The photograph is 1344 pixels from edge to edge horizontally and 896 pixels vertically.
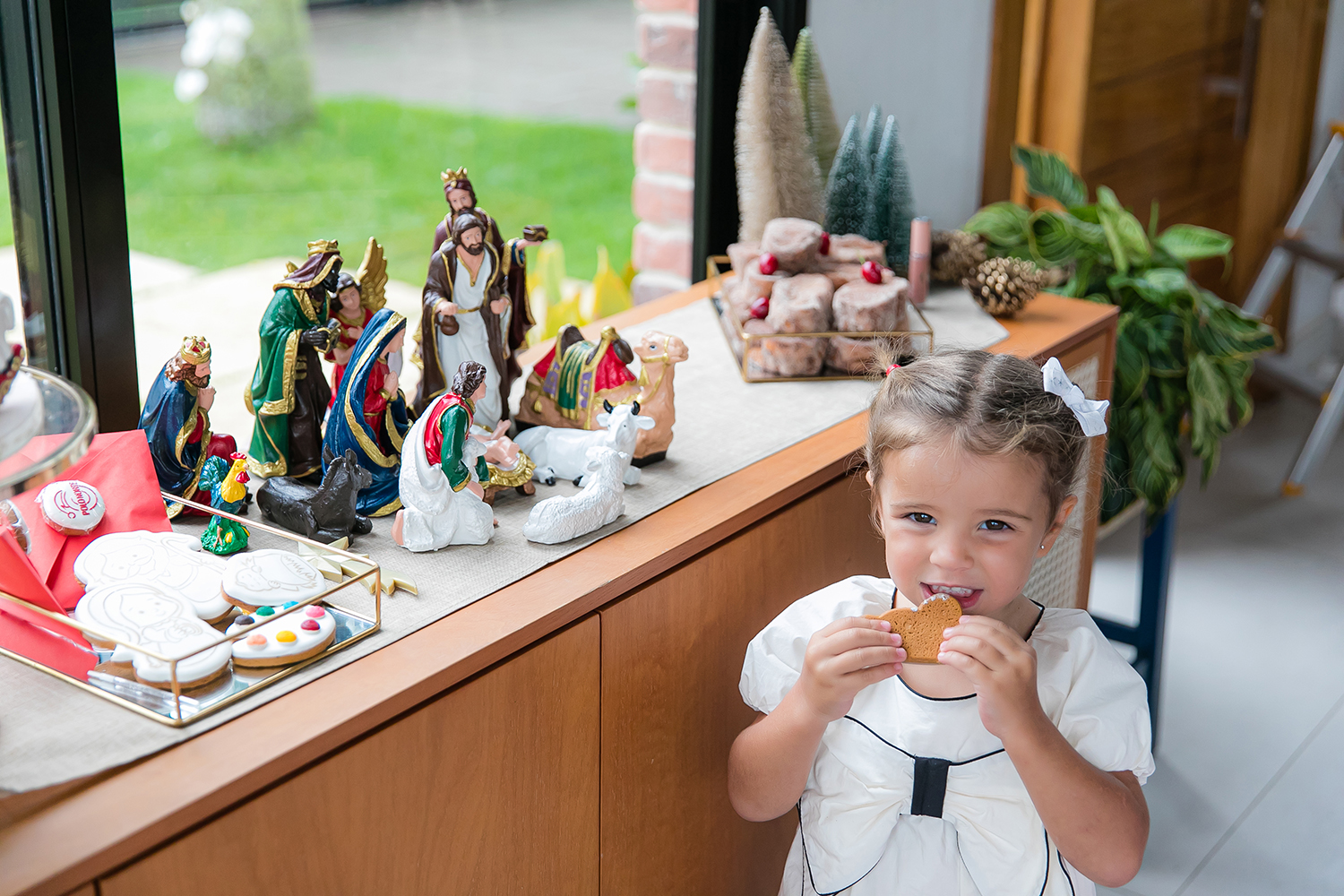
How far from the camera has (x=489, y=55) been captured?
8.84 feet

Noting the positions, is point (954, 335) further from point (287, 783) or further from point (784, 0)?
point (287, 783)

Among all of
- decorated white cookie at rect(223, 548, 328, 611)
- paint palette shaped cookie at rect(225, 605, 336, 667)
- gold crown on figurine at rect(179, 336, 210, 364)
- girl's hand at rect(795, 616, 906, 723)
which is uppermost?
gold crown on figurine at rect(179, 336, 210, 364)

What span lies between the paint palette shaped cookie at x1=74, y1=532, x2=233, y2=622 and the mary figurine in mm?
165

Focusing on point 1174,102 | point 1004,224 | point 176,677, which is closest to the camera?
point 176,677

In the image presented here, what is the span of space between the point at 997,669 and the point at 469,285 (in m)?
0.60

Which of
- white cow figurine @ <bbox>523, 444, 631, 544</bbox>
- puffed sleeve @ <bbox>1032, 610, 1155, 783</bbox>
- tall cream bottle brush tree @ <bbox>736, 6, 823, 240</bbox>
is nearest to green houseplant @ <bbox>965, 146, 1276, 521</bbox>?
tall cream bottle brush tree @ <bbox>736, 6, 823, 240</bbox>

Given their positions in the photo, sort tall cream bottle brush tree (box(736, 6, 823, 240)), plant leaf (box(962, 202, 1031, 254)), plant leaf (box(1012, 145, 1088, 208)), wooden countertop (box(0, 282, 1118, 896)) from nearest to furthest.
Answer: wooden countertop (box(0, 282, 1118, 896))
tall cream bottle brush tree (box(736, 6, 823, 240))
plant leaf (box(962, 202, 1031, 254))
plant leaf (box(1012, 145, 1088, 208))

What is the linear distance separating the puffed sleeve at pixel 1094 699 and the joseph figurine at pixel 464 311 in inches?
22.7

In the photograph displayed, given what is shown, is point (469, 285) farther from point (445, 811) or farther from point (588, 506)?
point (445, 811)

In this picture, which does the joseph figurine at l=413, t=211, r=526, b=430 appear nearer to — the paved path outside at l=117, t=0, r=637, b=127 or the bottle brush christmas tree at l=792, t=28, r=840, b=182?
the bottle brush christmas tree at l=792, t=28, r=840, b=182

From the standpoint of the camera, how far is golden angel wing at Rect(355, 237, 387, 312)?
3.79 ft

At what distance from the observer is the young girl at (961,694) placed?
3.21 feet

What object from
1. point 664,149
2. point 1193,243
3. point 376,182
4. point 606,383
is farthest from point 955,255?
point 376,182

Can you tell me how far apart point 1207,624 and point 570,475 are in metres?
1.79
